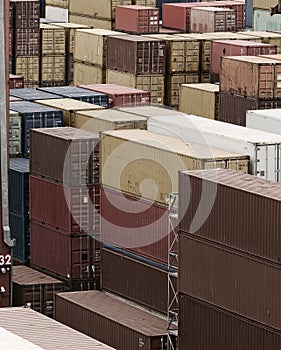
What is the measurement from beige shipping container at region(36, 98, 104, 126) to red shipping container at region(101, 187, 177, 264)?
270 inches

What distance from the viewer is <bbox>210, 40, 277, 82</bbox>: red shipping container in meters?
65.9

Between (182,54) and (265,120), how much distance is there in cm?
1847

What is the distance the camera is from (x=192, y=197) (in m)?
42.5

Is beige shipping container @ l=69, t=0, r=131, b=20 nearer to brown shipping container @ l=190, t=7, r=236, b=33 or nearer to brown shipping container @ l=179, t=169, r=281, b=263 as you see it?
brown shipping container @ l=190, t=7, r=236, b=33

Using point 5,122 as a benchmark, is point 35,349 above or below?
below

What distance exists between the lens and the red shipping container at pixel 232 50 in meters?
65.9

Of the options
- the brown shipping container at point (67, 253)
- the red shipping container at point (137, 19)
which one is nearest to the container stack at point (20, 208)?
the brown shipping container at point (67, 253)

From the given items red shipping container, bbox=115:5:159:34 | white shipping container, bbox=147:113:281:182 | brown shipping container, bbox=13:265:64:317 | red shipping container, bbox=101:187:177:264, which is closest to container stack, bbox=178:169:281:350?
white shipping container, bbox=147:113:281:182

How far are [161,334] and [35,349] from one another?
541 inches

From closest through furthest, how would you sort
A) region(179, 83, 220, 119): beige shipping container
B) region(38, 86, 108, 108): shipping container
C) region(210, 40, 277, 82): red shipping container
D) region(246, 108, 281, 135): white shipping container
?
region(246, 108, 281, 135): white shipping container < region(38, 86, 108, 108): shipping container < region(179, 83, 220, 119): beige shipping container < region(210, 40, 277, 82): red shipping container

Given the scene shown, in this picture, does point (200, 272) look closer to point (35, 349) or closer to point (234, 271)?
point (234, 271)

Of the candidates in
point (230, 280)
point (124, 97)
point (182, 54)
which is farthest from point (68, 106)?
point (230, 280)

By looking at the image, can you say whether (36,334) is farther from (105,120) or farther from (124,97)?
(124,97)

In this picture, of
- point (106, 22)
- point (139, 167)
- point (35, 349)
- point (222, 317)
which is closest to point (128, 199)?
point (139, 167)
